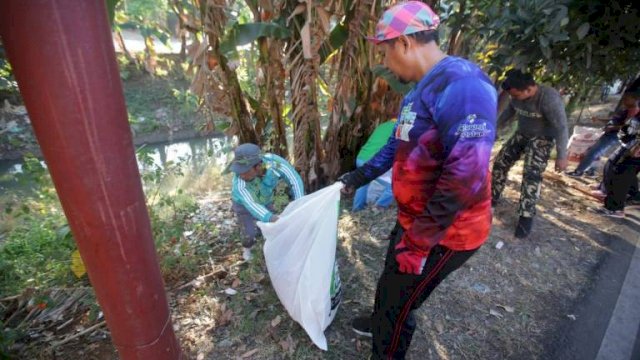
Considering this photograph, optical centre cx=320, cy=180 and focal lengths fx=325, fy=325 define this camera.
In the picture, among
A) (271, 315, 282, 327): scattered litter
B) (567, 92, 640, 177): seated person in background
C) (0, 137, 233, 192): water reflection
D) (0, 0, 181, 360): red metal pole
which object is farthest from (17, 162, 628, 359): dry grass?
(567, 92, 640, 177): seated person in background

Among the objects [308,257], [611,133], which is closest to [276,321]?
[308,257]

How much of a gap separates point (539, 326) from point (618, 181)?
8.04 ft

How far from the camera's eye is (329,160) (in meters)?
3.64

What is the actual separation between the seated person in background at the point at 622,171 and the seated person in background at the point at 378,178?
2.46 metres

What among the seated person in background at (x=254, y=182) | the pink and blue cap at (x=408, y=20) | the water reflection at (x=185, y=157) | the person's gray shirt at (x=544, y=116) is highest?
the pink and blue cap at (x=408, y=20)

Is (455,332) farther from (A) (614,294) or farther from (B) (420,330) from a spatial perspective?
(A) (614,294)

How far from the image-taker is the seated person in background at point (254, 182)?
245 cm

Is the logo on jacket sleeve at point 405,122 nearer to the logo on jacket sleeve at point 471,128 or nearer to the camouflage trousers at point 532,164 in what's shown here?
the logo on jacket sleeve at point 471,128

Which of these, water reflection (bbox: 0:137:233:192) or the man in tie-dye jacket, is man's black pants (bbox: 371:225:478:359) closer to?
the man in tie-dye jacket

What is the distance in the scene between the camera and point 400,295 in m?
1.53

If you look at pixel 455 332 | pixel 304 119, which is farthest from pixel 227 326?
pixel 304 119

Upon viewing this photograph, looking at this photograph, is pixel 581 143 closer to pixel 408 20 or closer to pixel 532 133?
pixel 532 133

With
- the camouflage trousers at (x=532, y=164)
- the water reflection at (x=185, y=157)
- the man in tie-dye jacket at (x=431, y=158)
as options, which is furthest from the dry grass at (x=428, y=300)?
the water reflection at (x=185, y=157)

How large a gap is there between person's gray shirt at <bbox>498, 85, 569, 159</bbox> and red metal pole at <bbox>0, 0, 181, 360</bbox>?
125 inches
